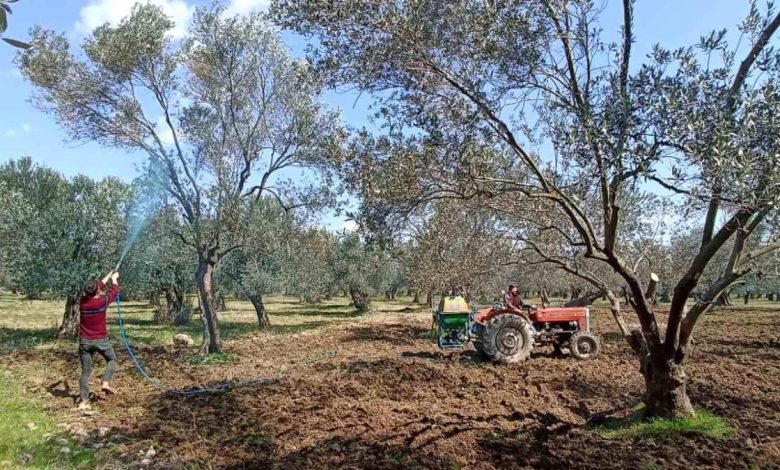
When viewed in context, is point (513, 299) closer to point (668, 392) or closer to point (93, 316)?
point (668, 392)

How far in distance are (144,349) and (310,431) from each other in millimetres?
11916

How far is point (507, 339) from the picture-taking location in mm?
13016

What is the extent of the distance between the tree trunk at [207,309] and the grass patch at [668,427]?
1080 centimetres

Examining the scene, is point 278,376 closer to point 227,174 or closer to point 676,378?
point 227,174

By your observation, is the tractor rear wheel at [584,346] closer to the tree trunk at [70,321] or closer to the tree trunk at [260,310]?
the tree trunk at [260,310]

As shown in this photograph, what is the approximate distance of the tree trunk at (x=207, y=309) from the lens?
A: 1492 centimetres

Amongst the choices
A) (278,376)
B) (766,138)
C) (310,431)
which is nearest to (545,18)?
(766,138)

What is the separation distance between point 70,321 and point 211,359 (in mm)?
9528

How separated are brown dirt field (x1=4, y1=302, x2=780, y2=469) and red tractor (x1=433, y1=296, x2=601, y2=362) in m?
0.51

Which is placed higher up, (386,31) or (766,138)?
(386,31)

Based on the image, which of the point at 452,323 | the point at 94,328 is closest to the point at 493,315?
the point at 452,323

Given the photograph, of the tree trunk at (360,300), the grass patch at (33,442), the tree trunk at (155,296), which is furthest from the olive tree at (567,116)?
the tree trunk at (360,300)

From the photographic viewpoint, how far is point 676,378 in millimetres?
7332

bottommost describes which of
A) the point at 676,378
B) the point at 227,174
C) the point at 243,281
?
the point at 676,378
